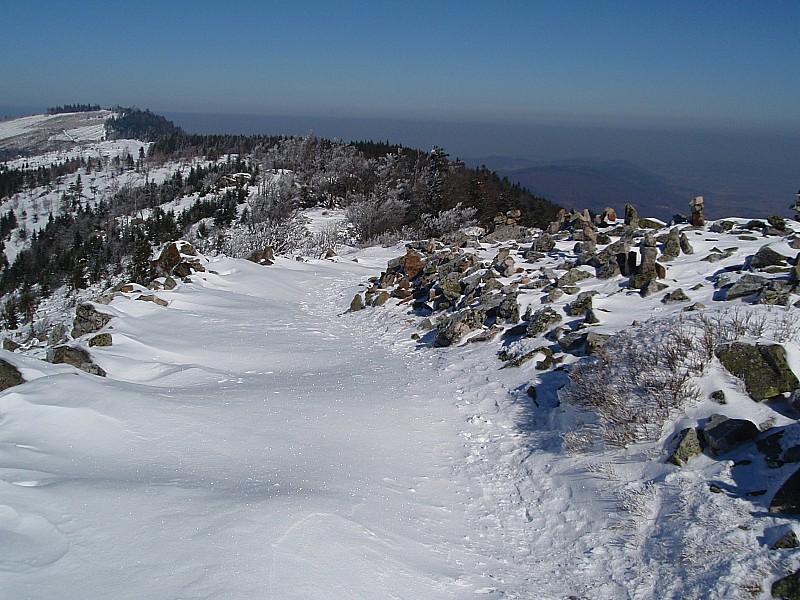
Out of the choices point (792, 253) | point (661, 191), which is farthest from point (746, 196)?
point (792, 253)

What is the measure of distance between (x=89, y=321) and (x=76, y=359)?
4138mm

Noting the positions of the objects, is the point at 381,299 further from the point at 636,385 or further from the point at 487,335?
the point at 636,385

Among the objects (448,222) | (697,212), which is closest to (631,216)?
(697,212)

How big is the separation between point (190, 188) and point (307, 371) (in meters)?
139

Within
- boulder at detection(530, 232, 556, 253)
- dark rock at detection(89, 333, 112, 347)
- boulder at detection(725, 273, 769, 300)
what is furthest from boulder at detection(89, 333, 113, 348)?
boulder at detection(725, 273, 769, 300)

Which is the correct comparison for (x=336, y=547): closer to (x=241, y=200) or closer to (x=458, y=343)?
(x=458, y=343)

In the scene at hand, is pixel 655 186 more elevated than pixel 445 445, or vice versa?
pixel 655 186

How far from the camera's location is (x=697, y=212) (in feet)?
61.0

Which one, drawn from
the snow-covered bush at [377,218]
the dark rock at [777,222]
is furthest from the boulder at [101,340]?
the snow-covered bush at [377,218]

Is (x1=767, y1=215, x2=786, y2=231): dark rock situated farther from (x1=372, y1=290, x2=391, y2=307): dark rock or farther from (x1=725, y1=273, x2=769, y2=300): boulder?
(x1=372, y1=290, x2=391, y2=307): dark rock

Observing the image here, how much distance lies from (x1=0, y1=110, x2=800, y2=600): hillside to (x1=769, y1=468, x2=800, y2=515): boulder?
20 millimetres

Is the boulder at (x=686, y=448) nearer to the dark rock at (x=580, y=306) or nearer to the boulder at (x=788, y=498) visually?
the boulder at (x=788, y=498)

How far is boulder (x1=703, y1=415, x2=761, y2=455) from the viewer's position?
6.38m

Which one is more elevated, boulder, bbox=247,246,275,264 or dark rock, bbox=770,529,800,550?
A: dark rock, bbox=770,529,800,550
